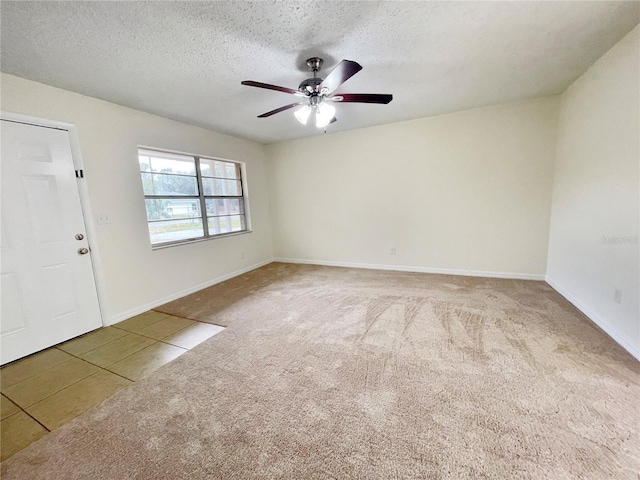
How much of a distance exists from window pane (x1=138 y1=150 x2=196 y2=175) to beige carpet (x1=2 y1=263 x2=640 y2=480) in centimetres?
249

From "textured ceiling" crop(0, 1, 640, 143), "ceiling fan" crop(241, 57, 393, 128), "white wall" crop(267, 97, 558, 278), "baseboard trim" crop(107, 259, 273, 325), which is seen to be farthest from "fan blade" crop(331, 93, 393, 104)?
"baseboard trim" crop(107, 259, 273, 325)

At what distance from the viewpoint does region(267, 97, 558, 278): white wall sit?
3473 millimetres

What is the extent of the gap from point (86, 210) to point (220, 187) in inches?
78.7

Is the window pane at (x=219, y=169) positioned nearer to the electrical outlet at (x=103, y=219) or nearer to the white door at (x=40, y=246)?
the electrical outlet at (x=103, y=219)

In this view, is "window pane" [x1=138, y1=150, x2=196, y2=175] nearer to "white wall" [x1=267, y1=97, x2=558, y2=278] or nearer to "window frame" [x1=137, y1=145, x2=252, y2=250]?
"window frame" [x1=137, y1=145, x2=252, y2=250]

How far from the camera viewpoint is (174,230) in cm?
366

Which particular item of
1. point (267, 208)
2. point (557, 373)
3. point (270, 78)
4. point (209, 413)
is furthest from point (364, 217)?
point (209, 413)

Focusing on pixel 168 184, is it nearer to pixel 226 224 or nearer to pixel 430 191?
pixel 226 224

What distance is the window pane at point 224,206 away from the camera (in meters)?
4.19

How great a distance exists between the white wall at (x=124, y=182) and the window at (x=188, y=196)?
0.19 m

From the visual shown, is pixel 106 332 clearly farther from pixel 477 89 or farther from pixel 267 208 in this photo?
pixel 477 89

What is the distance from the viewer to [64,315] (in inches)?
98.6

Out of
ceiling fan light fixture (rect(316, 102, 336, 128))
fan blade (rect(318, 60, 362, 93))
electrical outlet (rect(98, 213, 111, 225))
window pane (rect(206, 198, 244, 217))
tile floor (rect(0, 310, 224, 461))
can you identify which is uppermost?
fan blade (rect(318, 60, 362, 93))

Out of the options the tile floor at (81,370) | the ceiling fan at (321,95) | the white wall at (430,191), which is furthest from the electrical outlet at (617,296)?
the tile floor at (81,370)
